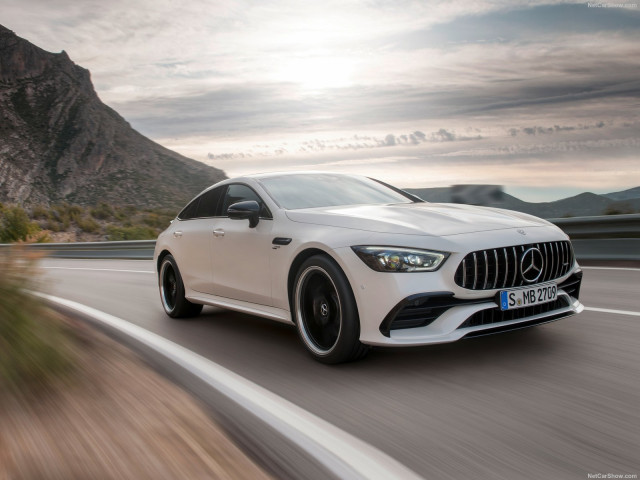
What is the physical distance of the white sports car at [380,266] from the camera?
456cm

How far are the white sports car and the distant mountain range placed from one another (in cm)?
265

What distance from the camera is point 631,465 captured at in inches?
119

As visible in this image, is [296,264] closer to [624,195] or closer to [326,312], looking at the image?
[326,312]

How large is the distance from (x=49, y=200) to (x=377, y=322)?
Result: 64.8 metres

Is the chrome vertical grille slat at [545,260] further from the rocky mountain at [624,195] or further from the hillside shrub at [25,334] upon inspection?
the rocky mountain at [624,195]

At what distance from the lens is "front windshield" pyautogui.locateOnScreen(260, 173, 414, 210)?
5.91 m

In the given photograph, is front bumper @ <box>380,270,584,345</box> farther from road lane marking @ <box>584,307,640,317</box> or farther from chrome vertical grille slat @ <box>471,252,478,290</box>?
road lane marking @ <box>584,307,640,317</box>

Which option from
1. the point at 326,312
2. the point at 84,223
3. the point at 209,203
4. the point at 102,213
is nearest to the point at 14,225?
the point at 84,223

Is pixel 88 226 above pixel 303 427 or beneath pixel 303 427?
beneath

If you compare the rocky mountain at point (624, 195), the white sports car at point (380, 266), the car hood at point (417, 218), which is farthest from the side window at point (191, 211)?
the rocky mountain at point (624, 195)

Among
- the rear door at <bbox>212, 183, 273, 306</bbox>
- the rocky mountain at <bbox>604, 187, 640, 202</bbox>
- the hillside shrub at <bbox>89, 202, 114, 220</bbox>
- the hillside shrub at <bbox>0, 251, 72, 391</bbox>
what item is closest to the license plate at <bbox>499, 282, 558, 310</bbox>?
the rear door at <bbox>212, 183, 273, 306</bbox>

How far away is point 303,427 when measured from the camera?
3768mm

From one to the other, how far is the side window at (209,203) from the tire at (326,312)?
201 cm

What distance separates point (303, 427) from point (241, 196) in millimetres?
3159
